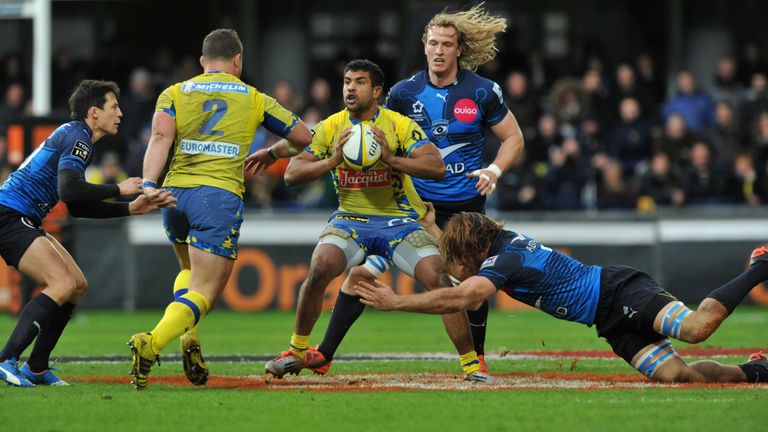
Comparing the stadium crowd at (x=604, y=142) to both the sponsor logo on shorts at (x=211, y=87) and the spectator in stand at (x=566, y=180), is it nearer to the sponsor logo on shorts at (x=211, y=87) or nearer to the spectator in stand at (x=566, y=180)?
the spectator in stand at (x=566, y=180)

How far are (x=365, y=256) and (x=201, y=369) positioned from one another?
1.54 metres

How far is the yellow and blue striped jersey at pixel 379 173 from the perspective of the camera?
31.0 ft

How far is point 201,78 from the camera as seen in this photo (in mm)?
8969

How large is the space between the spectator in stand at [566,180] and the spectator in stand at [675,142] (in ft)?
3.85

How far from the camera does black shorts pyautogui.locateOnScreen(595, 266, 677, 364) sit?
877cm

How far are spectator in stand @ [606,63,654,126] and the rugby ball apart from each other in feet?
36.0

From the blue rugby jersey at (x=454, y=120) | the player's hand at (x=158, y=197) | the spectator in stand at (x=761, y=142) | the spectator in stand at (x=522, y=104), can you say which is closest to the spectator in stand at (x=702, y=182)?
the spectator in stand at (x=761, y=142)

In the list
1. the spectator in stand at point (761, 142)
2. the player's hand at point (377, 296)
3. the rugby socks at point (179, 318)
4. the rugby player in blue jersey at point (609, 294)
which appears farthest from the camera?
the spectator in stand at point (761, 142)

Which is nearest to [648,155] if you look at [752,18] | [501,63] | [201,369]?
[501,63]

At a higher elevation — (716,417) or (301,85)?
(301,85)

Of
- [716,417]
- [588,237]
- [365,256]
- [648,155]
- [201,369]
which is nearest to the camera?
[716,417]

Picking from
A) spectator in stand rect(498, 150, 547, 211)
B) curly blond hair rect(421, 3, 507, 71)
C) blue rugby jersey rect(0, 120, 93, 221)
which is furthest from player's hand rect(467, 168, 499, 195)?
spectator in stand rect(498, 150, 547, 211)

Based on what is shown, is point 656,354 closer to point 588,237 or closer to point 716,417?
point 716,417

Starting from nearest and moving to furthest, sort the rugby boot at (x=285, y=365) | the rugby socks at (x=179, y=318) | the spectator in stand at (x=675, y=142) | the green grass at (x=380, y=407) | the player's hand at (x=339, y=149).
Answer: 1. the green grass at (x=380, y=407)
2. the rugby socks at (x=179, y=318)
3. the player's hand at (x=339, y=149)
4. the rugby boot at (x=285, y=365)
5. the spectator in stand at (x=675, y=142)
